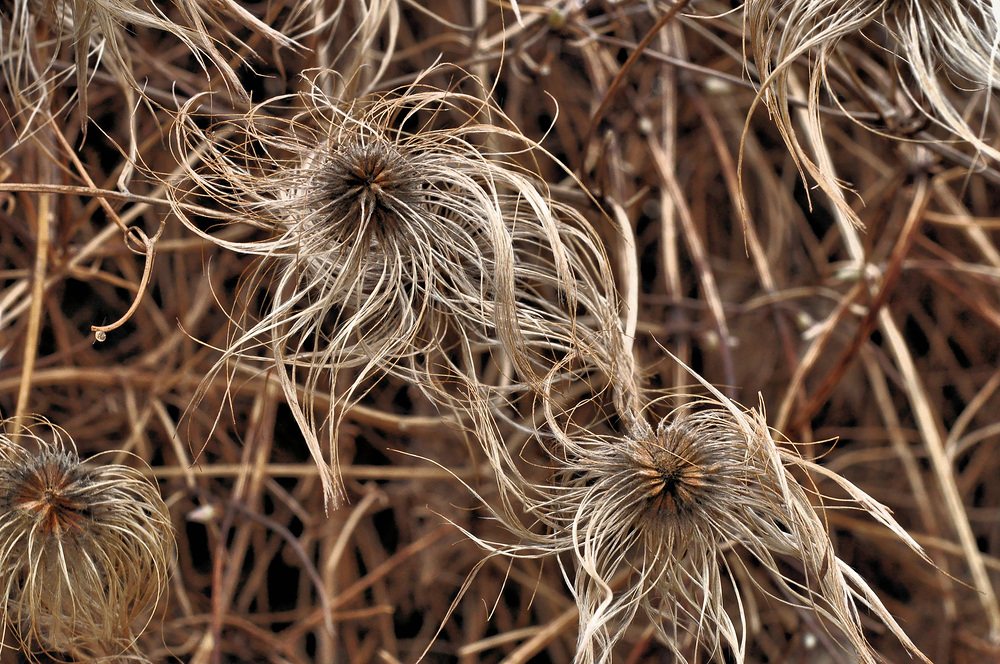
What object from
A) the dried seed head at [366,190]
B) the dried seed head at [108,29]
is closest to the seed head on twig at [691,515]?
the dried seed head at [366,190]

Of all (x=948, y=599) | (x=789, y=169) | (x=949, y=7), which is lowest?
(x=948, y=599)

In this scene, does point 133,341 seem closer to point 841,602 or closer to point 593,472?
point 593,472

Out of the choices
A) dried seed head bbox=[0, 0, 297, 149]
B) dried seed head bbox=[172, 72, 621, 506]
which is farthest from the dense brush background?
dried seed head bbox=[172, 72, 621, 506]

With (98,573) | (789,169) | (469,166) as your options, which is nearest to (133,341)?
(98,573)

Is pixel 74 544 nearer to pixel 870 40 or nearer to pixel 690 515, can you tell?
pixel 690 515

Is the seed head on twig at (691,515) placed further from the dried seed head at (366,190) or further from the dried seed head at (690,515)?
the dried seed head at (366,190)
